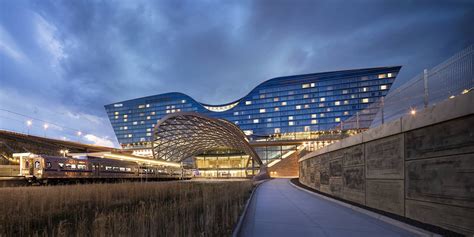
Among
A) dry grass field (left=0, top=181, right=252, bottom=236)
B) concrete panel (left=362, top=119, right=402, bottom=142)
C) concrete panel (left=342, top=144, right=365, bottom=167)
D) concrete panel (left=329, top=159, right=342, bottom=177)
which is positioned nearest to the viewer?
dry grass field (left=0, top=181, right=252, bottom=236)

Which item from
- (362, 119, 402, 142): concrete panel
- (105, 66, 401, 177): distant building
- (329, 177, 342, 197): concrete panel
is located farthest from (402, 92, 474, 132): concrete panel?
(105, 66, 401, 177): distant building

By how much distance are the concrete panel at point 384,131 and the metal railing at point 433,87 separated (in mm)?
567

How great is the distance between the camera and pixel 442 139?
558 cm

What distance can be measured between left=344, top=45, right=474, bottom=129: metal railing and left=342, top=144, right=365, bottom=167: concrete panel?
1387 millimetres

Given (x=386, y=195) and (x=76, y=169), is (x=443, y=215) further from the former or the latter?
(x=76, y=169)

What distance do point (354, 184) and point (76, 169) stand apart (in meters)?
29.4

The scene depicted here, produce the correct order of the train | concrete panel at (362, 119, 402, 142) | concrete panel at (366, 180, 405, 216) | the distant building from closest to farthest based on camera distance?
1. concrete panel at (366, 180, 405, 216)
2. concrete panel at (362, 119, 402, 142)
3. the train
4. the distant building

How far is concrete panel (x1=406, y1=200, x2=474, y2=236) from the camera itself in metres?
4.86

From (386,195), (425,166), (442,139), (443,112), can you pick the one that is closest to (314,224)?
(386,195)

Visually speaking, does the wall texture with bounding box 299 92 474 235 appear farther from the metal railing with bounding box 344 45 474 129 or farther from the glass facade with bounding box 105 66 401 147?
the glass facade with bounding box 105 66 401 147

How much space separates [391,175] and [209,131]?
184ft

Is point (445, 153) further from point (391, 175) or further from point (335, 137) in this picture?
point (335, 137)

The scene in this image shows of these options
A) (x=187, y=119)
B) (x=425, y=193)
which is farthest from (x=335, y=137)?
(x=187, y=119)

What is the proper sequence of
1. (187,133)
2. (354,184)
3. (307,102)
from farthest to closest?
(307,102) → (187,133) → (354,184)
